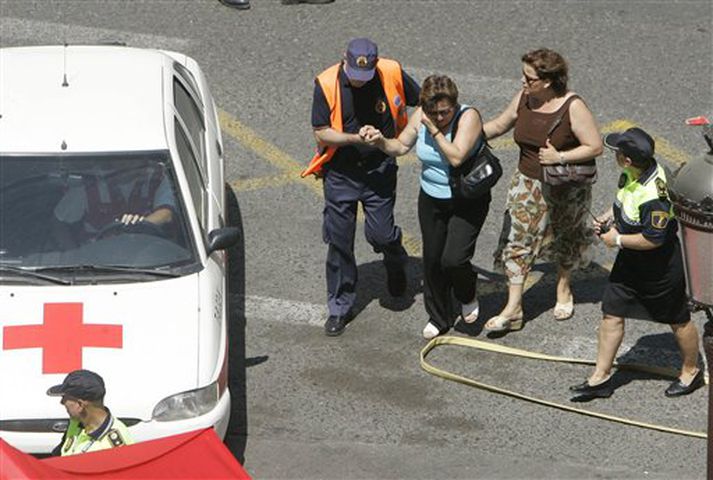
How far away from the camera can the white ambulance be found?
787cm

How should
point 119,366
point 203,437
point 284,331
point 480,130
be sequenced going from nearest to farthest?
point 203,437, point 119,366, point 480,130, point 284,331

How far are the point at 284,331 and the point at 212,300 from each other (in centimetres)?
157

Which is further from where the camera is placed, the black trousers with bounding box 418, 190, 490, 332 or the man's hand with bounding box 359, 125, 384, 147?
the black trousers with bounding box 418, 190, 490, 332

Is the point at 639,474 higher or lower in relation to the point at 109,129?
lower

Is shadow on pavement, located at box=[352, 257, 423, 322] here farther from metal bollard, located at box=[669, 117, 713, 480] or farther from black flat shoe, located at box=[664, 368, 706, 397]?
metal bollard, located at box=[669, 117, 713, 480]

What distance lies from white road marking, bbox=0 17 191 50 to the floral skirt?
17.6 feet

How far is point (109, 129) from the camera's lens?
29.8 feet

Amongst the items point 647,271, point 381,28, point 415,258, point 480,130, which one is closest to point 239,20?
point 381,28

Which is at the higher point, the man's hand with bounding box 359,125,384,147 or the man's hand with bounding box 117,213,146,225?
the man's hand with bounding box 359,125,384,147

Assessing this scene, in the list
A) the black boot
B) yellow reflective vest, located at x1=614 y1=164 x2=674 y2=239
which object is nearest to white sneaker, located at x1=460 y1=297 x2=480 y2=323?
yellow reflective vest, located at x1=614 y1=164 x2=674 y2=239

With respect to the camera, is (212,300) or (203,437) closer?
(203,437)

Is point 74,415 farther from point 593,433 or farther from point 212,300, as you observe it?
point 593,433

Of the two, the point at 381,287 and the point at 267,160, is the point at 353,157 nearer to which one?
the point at 381,287

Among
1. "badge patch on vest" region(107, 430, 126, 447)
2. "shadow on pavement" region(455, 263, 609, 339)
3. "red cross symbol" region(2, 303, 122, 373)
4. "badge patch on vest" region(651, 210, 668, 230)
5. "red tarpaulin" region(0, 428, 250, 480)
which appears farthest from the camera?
"shadow on pavement" region(455, 263, 609, 339)
